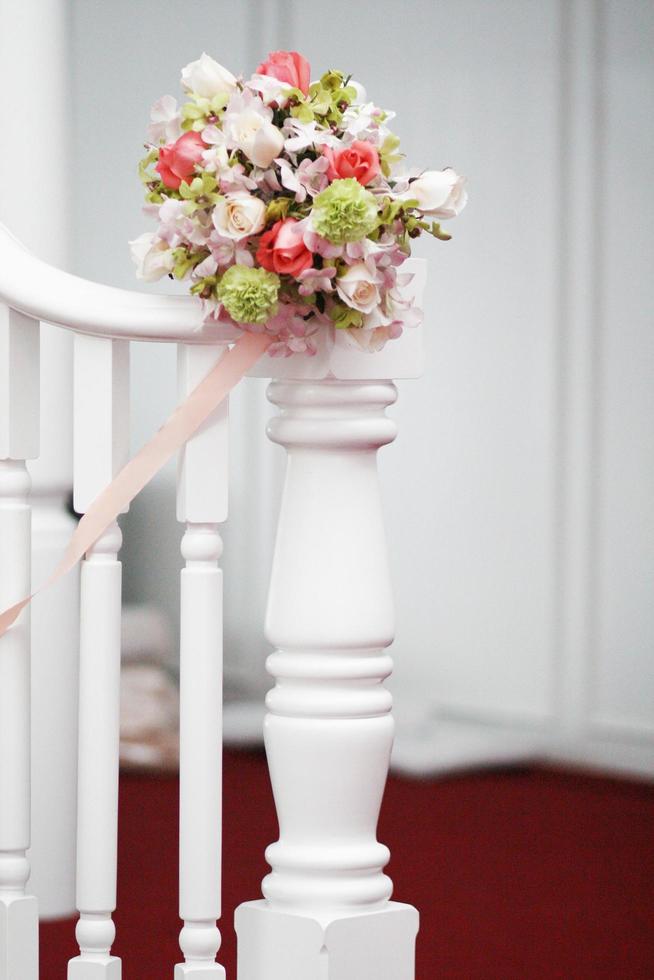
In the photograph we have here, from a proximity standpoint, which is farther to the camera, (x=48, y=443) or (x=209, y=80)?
(x=48, y=443)

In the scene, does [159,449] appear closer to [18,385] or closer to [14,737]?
[18,385]

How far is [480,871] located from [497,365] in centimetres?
163

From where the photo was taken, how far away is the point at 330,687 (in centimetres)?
119

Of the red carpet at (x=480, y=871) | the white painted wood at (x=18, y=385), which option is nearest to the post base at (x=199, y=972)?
the white painted wood at (x=18, y=385)

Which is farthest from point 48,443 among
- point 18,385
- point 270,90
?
point 270,90

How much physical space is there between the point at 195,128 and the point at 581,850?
237cm

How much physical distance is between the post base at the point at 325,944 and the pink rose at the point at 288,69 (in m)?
0.65

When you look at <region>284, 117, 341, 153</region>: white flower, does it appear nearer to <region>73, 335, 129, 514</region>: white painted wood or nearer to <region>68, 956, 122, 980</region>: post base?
<region>73, 335, 129, 514</region>: white painted wood

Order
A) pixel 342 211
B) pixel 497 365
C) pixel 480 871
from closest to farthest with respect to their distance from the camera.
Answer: pixel 342 211
pixel 480 871
pixel 497 365

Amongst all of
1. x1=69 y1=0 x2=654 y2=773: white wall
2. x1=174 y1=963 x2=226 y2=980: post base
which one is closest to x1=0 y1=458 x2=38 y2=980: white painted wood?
x1=174 y1=963 x2=226 y2=980: post base

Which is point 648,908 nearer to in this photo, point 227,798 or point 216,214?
point 227,798

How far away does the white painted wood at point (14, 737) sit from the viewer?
115cm

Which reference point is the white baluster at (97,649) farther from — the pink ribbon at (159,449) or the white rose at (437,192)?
the white rose at (437,192)

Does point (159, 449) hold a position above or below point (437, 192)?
below
